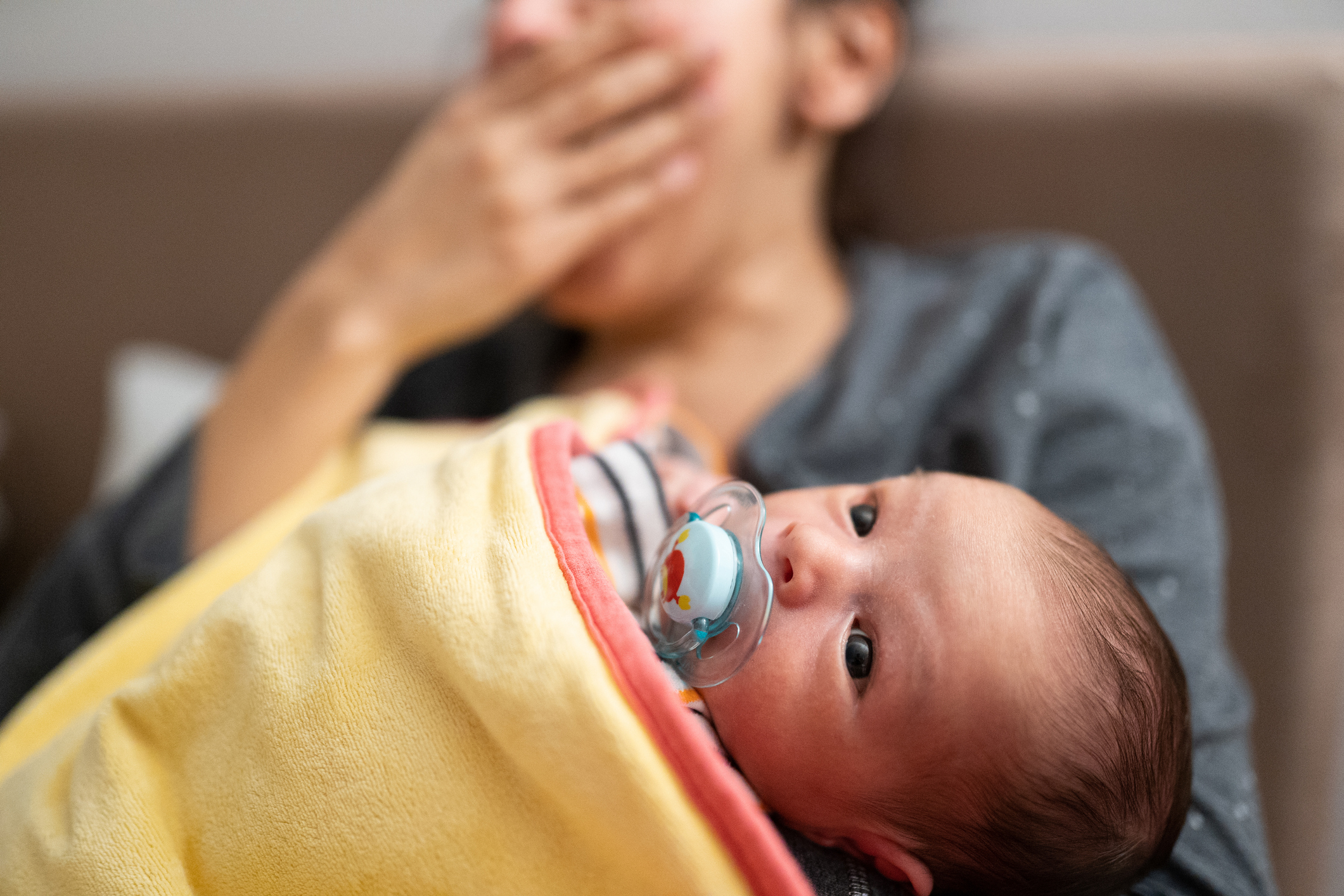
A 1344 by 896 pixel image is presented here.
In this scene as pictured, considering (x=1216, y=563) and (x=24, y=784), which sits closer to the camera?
(x=24, y=784)

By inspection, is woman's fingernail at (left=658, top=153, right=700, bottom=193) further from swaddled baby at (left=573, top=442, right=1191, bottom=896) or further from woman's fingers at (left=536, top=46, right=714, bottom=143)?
swaddled baby at (left=573, top=442, right=1191, bottom=896)

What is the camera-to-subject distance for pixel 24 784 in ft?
1.98

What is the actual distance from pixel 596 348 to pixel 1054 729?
88cm

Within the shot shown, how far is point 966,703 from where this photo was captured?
1.66 feet

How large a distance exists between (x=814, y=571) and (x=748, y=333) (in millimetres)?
608

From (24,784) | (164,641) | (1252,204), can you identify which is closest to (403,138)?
(164,641)

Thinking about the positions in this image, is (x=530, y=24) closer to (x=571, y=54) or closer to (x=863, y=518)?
(x=571, y=54)

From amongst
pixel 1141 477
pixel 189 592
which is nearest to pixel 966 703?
pixel 1141 477

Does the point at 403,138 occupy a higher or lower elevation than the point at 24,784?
higher

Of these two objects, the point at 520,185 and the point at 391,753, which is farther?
the point at 520,185

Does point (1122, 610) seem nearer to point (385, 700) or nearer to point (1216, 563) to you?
point (1216, 563)

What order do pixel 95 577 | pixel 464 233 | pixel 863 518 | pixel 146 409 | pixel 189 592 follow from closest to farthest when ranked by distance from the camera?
pixel 863 518, pixel 189 592, pixel 95 577, pixel 464 233, pixel 146 409

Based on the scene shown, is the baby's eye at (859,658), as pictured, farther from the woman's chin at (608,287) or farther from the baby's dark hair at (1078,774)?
the woman's chin at (608,287)

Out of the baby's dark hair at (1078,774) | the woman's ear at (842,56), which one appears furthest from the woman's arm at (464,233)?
the baby's dark hair at (1078,774)
